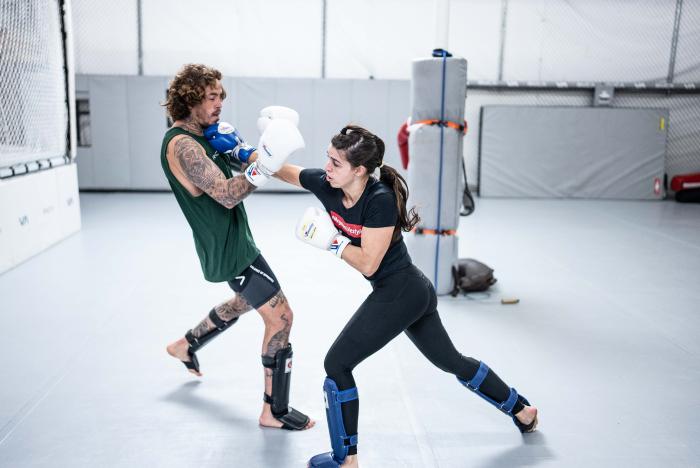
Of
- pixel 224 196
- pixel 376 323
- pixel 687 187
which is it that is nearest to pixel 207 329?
pixel 224 196

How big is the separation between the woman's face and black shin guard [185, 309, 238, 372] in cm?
120

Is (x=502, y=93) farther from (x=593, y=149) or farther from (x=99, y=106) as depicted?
(x=99, y=106)

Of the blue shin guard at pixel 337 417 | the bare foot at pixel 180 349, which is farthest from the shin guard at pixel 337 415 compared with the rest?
the bare foot at pixel 180 349

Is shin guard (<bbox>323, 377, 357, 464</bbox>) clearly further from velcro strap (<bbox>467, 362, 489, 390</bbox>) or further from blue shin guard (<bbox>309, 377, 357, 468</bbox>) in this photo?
velcro strap (<bbox>467, 362, 489, 390</bbox>)

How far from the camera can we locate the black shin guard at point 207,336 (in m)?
3.25

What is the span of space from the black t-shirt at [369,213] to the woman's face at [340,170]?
Answer: 9 cm

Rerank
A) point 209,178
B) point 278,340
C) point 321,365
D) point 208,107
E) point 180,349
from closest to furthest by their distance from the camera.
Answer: point 209,178 → point 208,107 → point 278,340 → point 180,349 → point 321,365

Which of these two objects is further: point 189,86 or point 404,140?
point 404,140

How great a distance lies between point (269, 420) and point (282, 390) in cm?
17

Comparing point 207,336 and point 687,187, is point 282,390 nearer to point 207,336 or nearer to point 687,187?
point 207,336

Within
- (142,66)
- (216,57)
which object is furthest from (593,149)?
(142,66)

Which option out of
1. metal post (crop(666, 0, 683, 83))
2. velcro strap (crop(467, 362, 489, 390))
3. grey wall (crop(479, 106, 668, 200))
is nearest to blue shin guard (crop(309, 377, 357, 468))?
velcro strap (crop(467, 362, 489, 390))

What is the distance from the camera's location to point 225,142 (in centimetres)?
273

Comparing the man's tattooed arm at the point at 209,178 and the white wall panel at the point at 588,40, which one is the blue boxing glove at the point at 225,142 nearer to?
the man's tattooed arm at the point at 209,178
